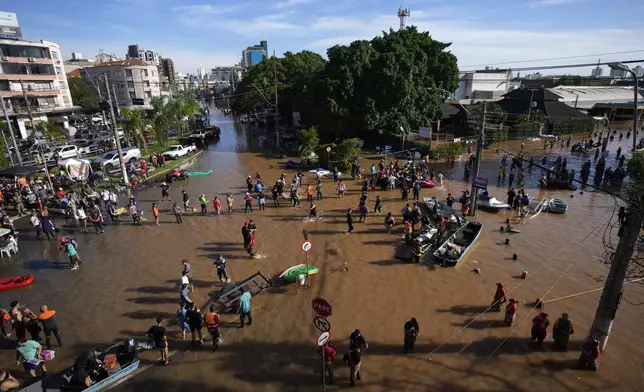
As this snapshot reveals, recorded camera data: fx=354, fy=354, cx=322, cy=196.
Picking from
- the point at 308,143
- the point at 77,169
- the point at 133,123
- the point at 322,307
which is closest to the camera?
the point at 322,307

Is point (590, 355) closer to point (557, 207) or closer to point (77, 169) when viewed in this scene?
point (557, 207)

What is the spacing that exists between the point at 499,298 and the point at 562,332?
224 centimetres

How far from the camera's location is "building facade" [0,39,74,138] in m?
48.4

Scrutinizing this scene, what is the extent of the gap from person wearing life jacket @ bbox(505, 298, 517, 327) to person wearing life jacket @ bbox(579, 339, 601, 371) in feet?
6.45

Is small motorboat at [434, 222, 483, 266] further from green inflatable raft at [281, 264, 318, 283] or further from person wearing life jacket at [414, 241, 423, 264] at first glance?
green inflatable raft at [281, 264, 318, 283]

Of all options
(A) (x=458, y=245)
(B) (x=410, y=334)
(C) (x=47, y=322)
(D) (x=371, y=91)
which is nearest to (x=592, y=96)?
(D) (x=371, y=91)

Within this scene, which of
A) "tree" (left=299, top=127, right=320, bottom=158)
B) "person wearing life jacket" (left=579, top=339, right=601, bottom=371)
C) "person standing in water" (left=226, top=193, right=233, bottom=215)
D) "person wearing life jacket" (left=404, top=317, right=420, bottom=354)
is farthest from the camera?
"tree" (left=299, top=127, right=320, bottom=158)

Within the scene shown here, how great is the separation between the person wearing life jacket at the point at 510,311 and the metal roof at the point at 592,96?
56379 mm

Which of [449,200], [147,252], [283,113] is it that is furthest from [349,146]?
[283,113]

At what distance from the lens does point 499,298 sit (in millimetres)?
12430

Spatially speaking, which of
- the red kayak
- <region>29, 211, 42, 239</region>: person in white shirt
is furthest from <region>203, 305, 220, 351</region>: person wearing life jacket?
<region>29, 211, 42, 239</region>: person in white shirt

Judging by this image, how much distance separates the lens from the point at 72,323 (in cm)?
1215

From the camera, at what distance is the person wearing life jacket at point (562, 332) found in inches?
407

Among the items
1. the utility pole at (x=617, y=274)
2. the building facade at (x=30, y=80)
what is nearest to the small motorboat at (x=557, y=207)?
the utility pole at (x=617, y=274)
